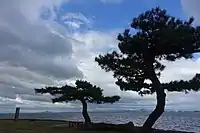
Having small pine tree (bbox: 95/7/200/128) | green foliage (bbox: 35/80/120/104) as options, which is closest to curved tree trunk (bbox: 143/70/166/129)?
small pine tree (bbox: 95/7/200/128)

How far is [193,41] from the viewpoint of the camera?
22.7 metres

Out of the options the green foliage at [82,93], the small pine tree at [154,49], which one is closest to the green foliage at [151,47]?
the small pine tree at [154,49]

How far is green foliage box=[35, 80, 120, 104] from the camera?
3419 cm

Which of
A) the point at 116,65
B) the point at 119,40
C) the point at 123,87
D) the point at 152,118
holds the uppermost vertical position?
the point at 119,40

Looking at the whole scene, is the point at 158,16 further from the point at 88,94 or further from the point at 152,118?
the point at 88,94

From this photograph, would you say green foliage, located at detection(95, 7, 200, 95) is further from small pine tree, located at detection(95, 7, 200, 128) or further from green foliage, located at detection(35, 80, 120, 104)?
green foliage, located at detection(35, 80, 120, 104)

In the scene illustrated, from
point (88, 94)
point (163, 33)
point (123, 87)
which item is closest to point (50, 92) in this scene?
point (88, 94)

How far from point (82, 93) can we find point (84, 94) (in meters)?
0.30

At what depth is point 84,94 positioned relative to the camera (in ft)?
113

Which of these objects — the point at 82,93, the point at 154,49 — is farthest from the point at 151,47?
the point at 82,93

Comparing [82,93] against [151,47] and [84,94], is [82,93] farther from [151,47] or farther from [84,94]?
[151,47]

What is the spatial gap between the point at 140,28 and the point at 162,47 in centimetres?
205

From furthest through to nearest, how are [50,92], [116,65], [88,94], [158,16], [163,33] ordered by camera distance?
1. [50,92]
2. [88,94]
3. [116,65]
4. [158,16]
5. [163,33]

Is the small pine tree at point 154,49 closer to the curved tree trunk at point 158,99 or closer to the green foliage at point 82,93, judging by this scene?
the curved tree trunk at point 158,99
